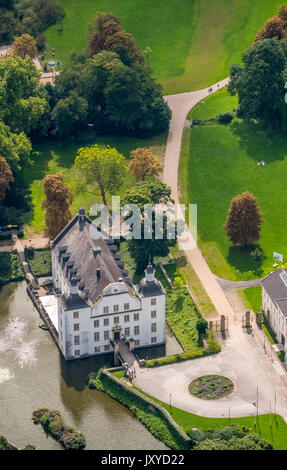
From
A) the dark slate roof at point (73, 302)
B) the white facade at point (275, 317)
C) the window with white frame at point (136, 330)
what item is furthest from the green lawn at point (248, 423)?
the dark slate roof at point (73, 302)

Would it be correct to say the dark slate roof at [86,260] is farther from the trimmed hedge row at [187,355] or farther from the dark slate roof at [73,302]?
the trimmed hedge row at [187,355]

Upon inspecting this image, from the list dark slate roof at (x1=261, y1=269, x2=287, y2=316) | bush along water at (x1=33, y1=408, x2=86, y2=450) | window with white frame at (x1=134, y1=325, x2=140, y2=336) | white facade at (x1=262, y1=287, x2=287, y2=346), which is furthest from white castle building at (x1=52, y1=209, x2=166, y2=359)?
dark slate roof at (x1=261, y1=269, x2=287, y2=316)

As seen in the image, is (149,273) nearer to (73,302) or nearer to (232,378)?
(73,302)

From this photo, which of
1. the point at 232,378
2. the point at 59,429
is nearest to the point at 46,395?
the point at 59,429

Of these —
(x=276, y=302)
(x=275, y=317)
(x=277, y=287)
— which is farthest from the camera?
(x=277, y=287)

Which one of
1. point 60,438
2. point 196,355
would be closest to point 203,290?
point 196,355
